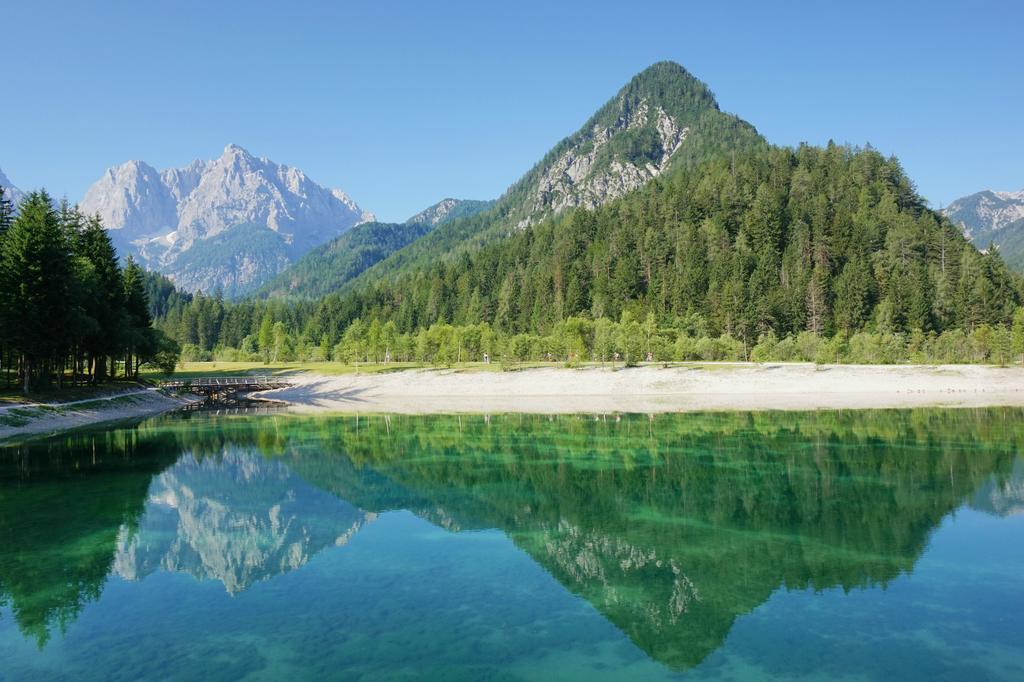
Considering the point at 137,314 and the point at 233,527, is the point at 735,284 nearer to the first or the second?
the point at 137,314

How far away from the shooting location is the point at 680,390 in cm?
7381

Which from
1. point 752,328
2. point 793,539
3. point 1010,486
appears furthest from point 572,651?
point 752,328

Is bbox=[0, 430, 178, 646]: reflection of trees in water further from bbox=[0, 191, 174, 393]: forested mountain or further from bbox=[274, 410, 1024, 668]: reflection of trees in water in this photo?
bbox=[0, 191, 174, 393]: forested mountain

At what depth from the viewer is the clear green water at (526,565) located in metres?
11.1

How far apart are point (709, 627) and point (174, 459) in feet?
106

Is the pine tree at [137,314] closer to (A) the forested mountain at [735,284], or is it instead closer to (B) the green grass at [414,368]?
(B) the green grass at [414,368]

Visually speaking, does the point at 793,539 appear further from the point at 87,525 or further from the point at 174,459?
the point at 174,459

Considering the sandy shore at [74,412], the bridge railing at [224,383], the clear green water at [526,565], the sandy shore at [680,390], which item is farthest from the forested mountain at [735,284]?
the clear green water at [526,565]

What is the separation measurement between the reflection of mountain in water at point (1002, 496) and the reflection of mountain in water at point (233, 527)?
21.2 meters

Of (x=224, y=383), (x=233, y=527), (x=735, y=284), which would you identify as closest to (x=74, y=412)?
(x=233, y=527)

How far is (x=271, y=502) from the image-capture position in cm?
2486

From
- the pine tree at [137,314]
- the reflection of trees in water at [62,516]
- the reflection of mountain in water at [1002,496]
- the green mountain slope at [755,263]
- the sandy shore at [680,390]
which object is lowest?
the reflection of trees in water at [62,516]

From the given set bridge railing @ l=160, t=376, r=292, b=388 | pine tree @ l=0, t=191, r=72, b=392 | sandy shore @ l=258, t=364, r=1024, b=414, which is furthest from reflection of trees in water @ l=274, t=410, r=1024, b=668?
bridge railing @ l=160, t=376, r=292, b=388

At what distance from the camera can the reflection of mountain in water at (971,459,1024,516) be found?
20781 millimetres
